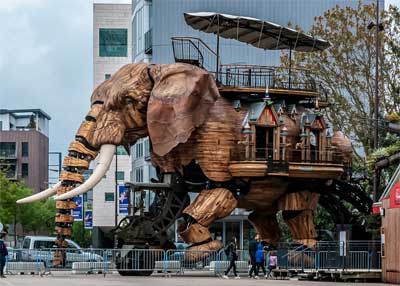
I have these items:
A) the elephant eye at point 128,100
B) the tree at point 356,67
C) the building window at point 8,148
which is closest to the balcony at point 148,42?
the tree at point 356,67

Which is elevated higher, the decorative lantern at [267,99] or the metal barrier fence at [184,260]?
the decorative lantern at [267,99]

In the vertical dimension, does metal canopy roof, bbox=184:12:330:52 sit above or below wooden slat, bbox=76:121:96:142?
above

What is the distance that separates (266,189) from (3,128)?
341 ft

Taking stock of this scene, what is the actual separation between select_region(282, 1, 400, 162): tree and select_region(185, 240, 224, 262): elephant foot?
12587 mm

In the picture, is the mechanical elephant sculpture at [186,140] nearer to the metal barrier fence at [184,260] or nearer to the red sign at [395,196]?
the metal barrier fence at [184,260]

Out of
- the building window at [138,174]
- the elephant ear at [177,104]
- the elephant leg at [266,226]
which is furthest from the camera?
the building window at [138,174]

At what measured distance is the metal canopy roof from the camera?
1574 inches

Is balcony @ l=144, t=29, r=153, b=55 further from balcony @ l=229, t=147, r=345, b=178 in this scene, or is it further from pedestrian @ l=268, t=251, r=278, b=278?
pedestrian @ l=268, t=251, r=278, b=278

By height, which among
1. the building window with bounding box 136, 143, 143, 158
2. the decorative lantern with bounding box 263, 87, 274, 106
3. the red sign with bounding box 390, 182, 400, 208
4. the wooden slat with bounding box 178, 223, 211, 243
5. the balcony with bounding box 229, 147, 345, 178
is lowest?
the wooden slat with bounding box 178, 223, 211, 243

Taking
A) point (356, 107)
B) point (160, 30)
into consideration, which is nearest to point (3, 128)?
point (160, 30)

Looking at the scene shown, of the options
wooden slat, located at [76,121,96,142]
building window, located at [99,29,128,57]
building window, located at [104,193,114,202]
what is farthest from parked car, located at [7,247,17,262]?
building window, located at [99,29,128,57]

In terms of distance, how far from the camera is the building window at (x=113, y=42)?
85.9 metres

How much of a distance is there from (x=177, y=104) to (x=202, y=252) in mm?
5227

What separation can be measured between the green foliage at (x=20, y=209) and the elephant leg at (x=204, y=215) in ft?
134
